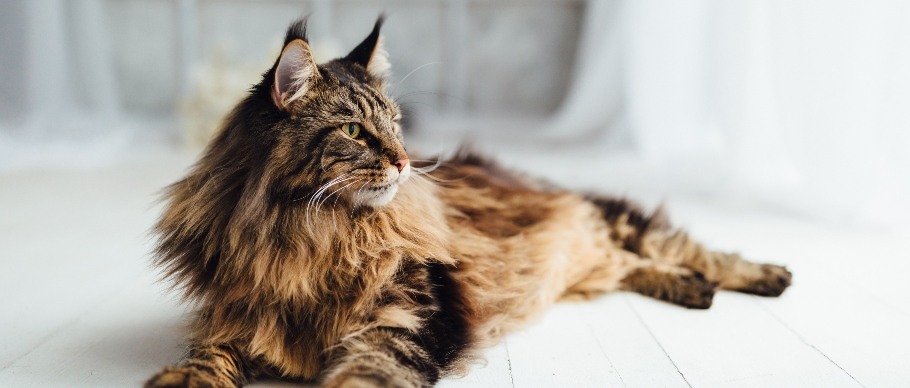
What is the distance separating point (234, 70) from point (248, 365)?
3.25 meters

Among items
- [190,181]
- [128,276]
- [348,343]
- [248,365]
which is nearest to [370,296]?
[348,343]

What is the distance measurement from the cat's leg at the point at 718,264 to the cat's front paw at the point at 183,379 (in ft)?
3.80

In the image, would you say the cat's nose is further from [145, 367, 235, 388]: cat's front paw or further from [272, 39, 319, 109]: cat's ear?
[145, 367, 235, 388]: cat's front paw

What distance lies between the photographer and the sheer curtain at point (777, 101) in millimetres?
2305

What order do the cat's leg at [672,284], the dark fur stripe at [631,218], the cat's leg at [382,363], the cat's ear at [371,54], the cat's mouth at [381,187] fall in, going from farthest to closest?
the dark fur stripe at [631,218] → the cat's leg at [672,284] → the cat's ear at [371,54] → the cat's mouth at [381,187] → the cat's leg at [382,363]

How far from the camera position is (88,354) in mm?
1521

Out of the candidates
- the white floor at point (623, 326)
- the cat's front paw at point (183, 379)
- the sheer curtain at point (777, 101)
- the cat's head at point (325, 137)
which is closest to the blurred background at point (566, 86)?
the sheer curtain at point (777, 101)

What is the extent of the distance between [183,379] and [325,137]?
48 centimetres

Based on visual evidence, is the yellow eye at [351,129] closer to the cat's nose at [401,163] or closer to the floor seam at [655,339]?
the cat's nose at [401,163]

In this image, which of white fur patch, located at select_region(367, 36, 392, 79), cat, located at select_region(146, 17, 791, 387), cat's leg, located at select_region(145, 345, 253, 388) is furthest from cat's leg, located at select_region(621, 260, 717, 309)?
cat's leg, located at select_region(145, 345, 253, 388)

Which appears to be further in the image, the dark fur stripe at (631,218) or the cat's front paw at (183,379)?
the dark fur stripe at (631,218)

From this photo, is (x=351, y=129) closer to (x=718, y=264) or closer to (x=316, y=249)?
(x=316, y=249)

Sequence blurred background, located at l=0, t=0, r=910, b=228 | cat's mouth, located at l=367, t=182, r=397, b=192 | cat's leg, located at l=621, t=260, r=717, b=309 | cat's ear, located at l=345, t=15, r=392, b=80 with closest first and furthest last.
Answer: cat's mouth, located at l=367, t=182, r=397, b=192 → cat's ear, located at l=345, t=15, r=392, b=80 → cat's leg, located at l=621, t=260, r=717, b=309 → blurred background, located at l=0, t=0, r=910, b=228

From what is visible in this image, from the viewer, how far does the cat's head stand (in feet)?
4.23
